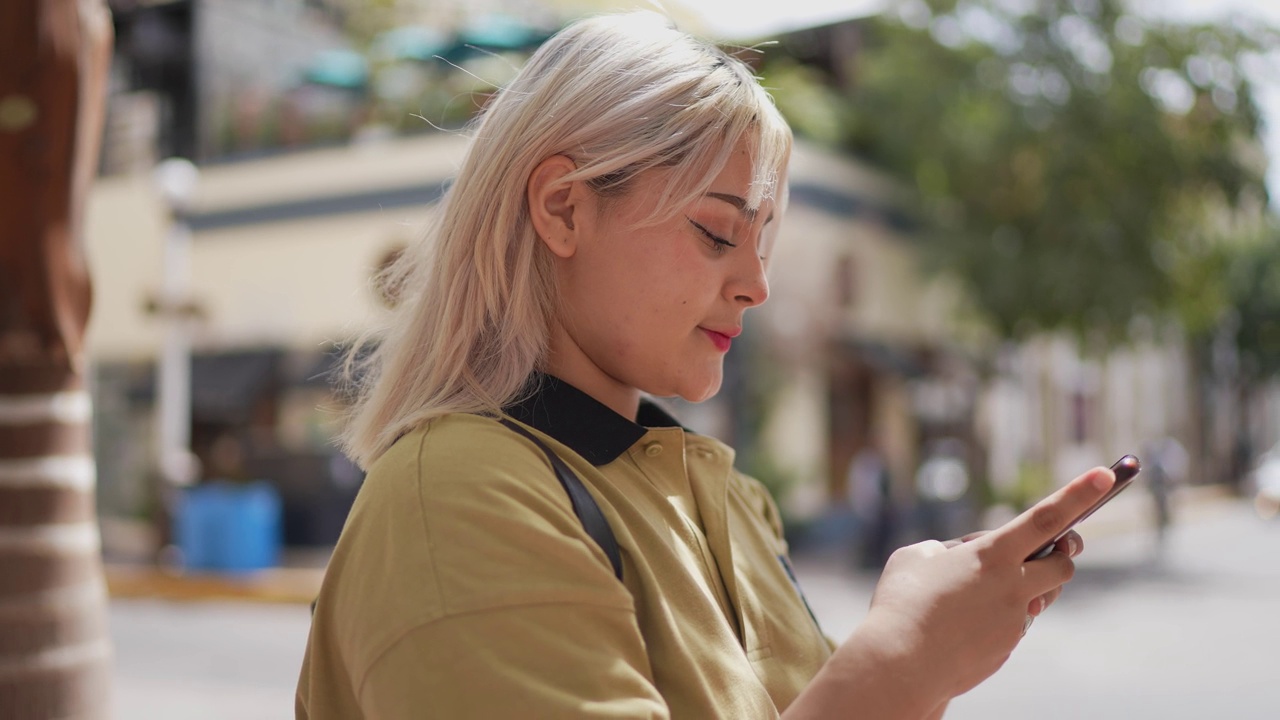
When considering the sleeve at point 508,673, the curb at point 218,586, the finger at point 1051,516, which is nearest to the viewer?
the sleeve at point 508,673

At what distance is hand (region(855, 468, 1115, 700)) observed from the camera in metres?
1.20

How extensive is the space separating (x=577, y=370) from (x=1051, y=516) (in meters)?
0.58

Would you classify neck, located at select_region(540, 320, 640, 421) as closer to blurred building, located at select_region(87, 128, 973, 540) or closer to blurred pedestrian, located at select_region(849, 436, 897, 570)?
blurred pedestrian, located at select_region(849, 436, 897, 570)

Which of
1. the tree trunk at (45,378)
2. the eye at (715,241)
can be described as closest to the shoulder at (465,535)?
the eye at (715,241)

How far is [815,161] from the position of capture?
19.2 metres

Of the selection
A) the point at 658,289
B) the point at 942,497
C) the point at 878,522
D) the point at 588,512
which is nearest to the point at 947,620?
the point at 588,512

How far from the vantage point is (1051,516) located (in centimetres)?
118

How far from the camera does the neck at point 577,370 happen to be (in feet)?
4.81

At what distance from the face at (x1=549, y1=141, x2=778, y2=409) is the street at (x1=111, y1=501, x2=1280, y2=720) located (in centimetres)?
694

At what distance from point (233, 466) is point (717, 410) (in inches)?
279

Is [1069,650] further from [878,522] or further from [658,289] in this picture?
[658,289]

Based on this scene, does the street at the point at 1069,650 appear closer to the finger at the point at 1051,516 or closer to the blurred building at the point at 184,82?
the finger at the point at 1051,516

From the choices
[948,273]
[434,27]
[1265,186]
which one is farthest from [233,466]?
[434,27]

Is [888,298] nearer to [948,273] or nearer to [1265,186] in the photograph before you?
[948,273]
